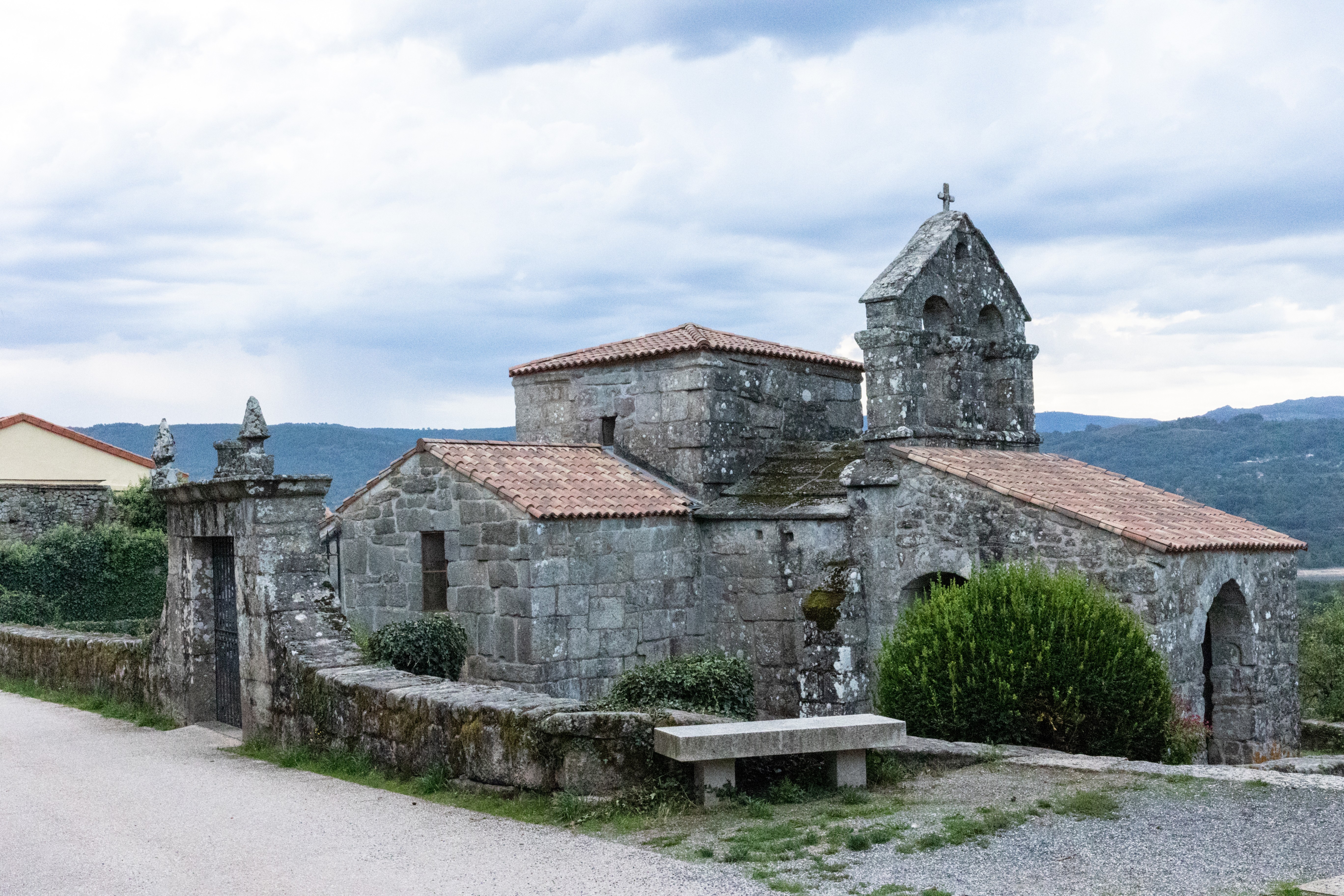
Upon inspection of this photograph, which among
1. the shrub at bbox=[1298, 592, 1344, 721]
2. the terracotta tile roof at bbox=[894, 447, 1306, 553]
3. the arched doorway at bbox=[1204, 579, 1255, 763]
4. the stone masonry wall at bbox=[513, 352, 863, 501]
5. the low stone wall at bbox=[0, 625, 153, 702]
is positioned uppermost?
the stone masonry wall at bbox=[513, 352, 863, 501]

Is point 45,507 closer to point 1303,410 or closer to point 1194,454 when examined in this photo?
point 1194,454

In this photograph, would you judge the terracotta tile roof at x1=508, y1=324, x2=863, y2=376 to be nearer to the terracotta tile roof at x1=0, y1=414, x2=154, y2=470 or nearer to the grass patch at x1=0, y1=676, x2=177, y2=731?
the grass patch at x1=0, y1=676, x2=177, y2=731

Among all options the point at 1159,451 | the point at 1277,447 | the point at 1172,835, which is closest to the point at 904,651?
the point at 1172,835

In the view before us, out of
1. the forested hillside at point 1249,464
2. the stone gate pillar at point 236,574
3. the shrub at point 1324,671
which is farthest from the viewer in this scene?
the forested hillside at point 1249,464

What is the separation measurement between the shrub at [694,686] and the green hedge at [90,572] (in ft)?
57.9

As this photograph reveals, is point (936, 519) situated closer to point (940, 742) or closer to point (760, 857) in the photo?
point (940, 742)

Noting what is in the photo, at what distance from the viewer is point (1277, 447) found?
281 feet

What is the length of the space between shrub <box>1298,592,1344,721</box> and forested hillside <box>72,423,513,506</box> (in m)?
64.2

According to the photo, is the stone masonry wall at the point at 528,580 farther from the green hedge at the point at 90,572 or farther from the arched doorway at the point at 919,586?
the green hedge at the point at 90,572

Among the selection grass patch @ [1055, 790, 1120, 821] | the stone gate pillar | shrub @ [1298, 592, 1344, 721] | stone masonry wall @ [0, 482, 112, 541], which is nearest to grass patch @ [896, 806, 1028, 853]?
grass patch @ [1055, 790, 1120, 821]

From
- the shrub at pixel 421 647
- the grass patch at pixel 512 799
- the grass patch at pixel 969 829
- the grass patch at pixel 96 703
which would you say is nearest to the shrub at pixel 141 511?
the grass patch at pixel 96 703

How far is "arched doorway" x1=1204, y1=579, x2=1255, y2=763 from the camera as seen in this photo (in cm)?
1422

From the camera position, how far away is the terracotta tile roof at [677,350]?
52.9 ft

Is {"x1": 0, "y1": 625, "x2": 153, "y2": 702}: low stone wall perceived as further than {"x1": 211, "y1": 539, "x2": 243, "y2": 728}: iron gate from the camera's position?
Yes
